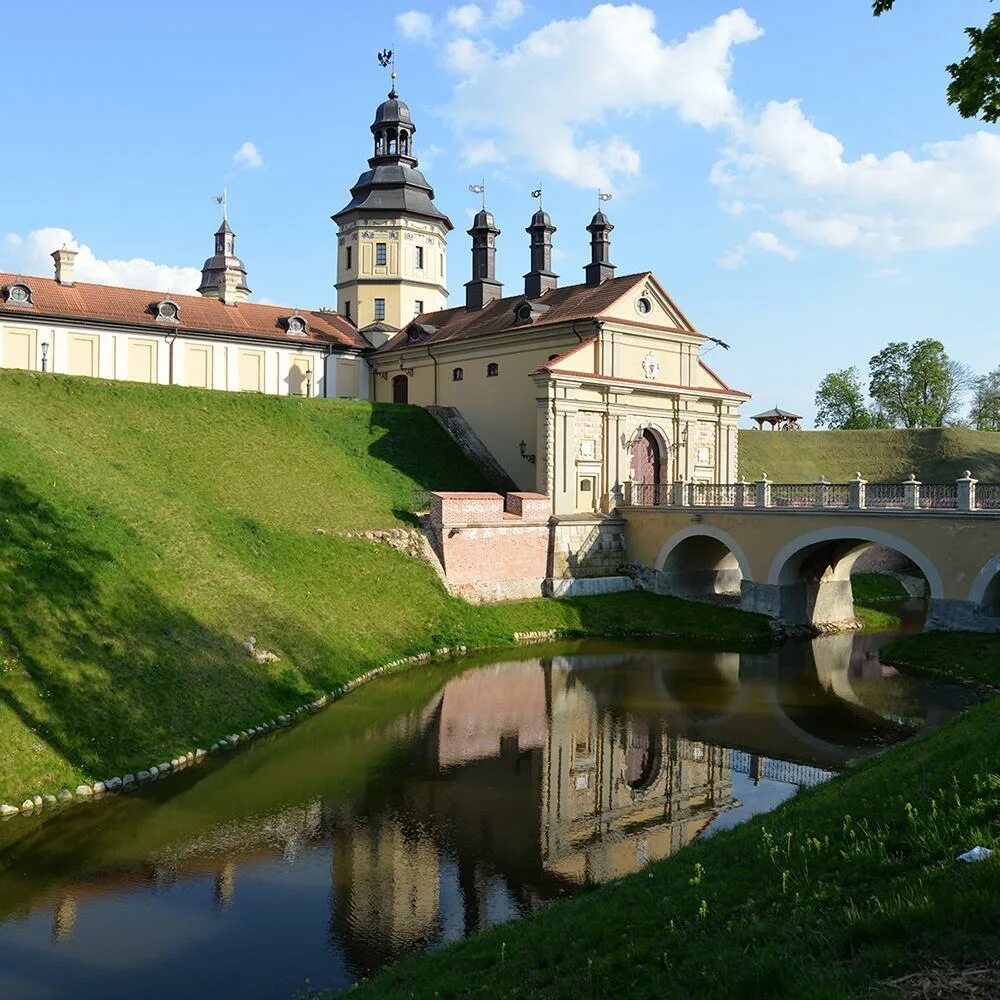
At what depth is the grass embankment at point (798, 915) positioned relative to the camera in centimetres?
604

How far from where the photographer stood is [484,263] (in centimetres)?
4569

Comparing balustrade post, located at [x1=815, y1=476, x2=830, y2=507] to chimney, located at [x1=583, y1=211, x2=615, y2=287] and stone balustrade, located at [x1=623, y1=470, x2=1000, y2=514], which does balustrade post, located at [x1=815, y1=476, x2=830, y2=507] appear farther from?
chimney, located at [x1=583, y1=211, x2=615, y2=287]

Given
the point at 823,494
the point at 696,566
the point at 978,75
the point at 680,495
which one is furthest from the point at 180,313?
the point at 978,75

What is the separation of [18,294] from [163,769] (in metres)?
29.9

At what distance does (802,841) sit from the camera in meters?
9.47

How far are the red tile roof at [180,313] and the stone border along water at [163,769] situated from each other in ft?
81.7

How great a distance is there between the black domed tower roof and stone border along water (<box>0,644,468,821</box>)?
3210 centimetres

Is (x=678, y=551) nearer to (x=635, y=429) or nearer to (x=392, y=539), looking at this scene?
(x=635, y=429)

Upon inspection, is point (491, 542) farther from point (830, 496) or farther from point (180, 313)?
point (180, 313)

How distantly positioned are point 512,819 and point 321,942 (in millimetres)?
4769

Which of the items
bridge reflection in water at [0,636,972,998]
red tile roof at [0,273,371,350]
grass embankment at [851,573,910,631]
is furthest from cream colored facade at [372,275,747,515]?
bridge reflection in water at [0,636,972,998]

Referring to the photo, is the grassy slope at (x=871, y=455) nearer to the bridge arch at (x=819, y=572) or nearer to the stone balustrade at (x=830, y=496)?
the stone balustrade at (x=830, y=496)

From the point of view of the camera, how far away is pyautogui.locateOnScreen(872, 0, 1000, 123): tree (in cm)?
982

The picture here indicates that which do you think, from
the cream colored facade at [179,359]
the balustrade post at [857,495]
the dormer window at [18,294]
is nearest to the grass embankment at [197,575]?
the balustrade post at [857,495]
